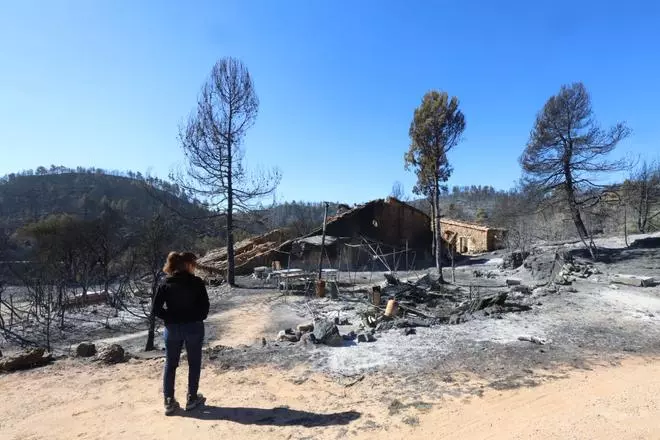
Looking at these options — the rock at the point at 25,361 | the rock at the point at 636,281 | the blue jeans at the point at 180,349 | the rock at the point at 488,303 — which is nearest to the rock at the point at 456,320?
the rock at the point at 488,303

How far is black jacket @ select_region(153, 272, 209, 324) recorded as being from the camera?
4309 mm

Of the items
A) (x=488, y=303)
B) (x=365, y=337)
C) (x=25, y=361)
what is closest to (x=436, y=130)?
(x=488, y=303)

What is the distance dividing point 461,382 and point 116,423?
421 centimetres

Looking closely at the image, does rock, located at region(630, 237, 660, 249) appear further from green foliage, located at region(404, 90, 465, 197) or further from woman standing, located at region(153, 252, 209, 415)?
woman standing, located at region(153, 252, 209, 415)

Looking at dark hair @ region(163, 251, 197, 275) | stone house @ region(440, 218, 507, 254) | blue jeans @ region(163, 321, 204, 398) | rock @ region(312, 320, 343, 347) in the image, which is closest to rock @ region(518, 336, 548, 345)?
rock @ region(312, 320, 343, 347)

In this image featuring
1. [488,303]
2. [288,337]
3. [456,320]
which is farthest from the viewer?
[488,303]

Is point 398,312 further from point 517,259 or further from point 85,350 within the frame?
point 517,259

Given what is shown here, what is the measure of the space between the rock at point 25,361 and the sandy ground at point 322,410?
847 mm

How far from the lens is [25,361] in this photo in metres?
6.59

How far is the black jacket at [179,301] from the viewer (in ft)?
14.1

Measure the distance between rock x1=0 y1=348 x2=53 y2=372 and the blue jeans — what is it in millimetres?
3890

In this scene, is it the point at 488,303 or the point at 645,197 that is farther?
the point at 645,197

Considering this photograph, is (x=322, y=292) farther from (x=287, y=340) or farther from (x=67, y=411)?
(x=67, y=411)

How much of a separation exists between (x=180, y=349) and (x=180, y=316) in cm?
41
